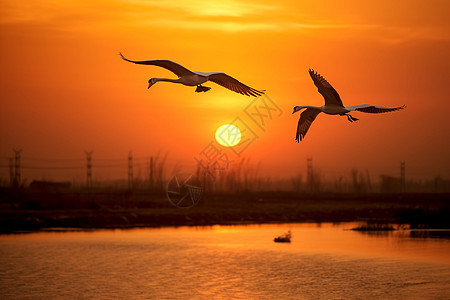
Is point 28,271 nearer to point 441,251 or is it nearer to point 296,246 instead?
point 296,246

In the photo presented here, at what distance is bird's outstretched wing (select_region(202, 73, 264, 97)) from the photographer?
14.6 m

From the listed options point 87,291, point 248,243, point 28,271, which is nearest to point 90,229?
point 248,243

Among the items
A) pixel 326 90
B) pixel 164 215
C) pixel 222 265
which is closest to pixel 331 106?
pixel 326 90

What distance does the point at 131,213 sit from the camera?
68.5 m

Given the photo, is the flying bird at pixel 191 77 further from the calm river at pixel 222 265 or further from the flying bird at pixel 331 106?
the calm river at pixel 222 265

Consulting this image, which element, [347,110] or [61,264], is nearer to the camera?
[347,110]

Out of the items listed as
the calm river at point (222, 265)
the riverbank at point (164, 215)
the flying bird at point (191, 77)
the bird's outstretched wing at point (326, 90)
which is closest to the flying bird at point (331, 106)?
the bird's outstretched wing at point (326, 90)

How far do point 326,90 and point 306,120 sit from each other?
2.03 meters

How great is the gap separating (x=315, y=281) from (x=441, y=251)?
1239 cm

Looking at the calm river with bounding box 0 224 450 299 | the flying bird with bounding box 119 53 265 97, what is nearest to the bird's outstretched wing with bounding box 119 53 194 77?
the flying bird with bounding box 119 53 265 97

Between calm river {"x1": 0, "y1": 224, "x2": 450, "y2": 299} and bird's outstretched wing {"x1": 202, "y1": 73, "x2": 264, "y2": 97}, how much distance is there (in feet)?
66.3

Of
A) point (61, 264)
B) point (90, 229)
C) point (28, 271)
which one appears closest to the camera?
point (28, 271)

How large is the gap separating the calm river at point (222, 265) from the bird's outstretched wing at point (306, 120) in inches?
699

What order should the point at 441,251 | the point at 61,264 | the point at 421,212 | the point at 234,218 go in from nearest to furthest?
1. the point at 61,264
2. the point at 441,251
3. the point at 421,212
4. the point at 234,218
